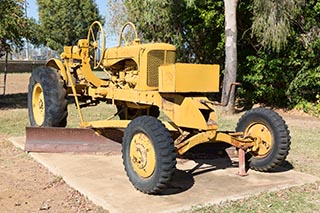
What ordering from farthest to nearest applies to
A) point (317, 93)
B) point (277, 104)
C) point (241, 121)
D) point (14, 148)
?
point (277, 104), point (317, 93), point (14, 148), point (241, 121)

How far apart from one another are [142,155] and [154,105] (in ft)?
3.05

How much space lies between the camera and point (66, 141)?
19.9 ft

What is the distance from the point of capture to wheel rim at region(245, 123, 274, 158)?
16.4 feet

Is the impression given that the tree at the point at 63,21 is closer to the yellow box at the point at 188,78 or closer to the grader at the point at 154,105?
the grader at the point at 154,105

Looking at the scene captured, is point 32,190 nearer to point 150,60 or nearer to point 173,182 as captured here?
point 173,182

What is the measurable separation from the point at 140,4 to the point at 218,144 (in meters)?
10.0

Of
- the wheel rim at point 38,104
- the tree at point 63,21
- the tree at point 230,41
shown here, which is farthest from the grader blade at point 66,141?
the tree at point 63,21

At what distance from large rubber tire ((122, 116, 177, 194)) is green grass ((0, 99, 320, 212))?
478 mm

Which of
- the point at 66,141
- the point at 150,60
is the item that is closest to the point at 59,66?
the point at 66,141

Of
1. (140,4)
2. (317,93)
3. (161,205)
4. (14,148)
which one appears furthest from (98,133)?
(140,4)

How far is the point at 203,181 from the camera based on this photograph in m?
4.81

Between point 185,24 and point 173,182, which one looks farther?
point 185,24

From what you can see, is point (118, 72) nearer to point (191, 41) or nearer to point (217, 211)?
point (217, 211)

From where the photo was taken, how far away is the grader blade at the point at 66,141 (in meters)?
5.97
